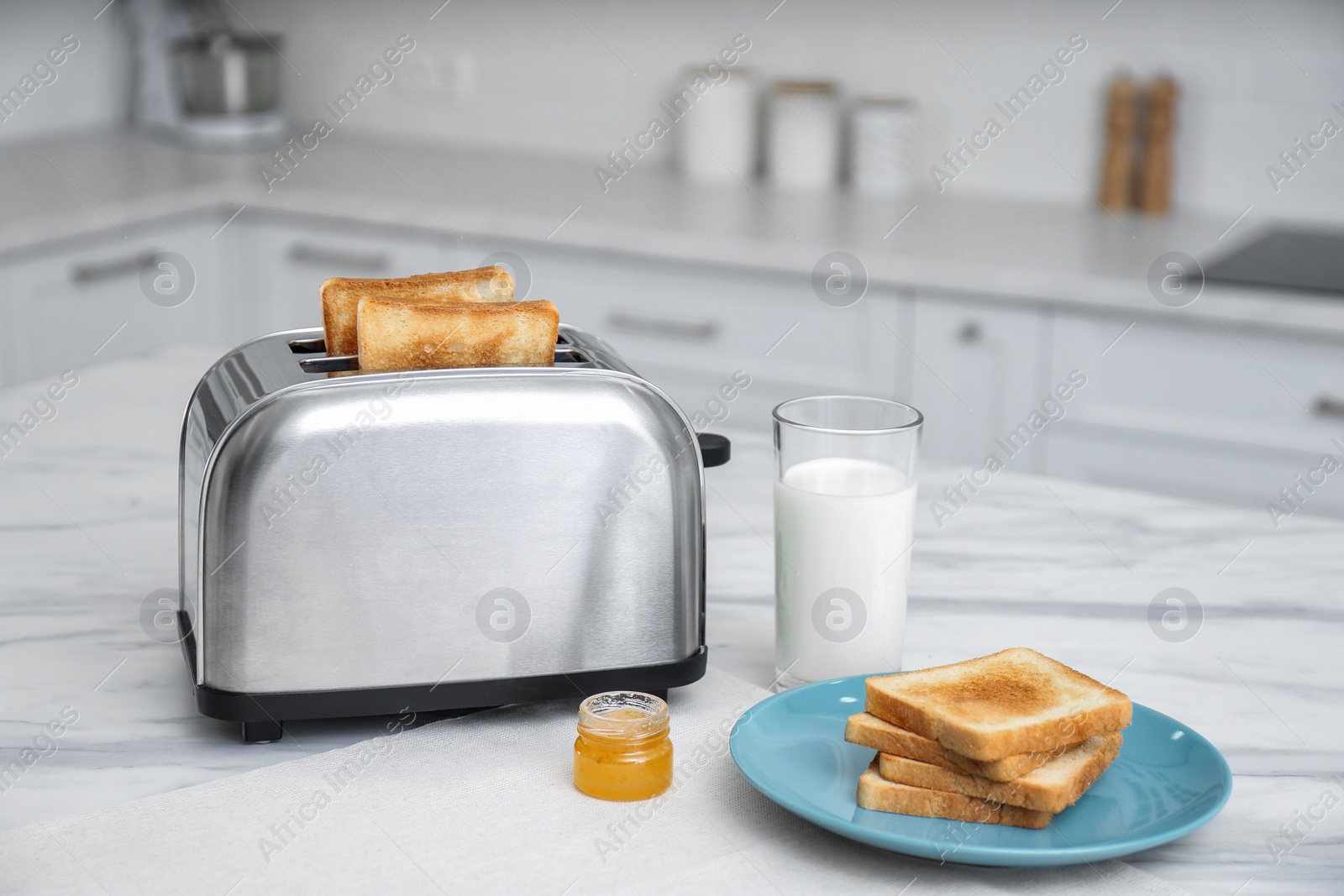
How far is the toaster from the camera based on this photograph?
84cm

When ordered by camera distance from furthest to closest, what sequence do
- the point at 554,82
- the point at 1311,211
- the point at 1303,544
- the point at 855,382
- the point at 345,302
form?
the point at 554,82
the point at 1311,211
the point at 855,382
the point at 1303,544
the point at 345,302

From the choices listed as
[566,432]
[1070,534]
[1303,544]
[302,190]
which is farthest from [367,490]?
[302,190]

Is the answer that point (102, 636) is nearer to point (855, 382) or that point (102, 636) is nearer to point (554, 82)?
point (855, 382)

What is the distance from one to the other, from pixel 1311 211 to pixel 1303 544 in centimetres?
152

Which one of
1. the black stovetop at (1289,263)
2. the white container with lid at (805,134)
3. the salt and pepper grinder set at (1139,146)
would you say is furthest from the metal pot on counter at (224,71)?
the black stovetop at (1289,263)

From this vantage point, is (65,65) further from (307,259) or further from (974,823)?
(974,823)

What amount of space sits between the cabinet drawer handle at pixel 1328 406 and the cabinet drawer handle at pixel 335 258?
5.19ft

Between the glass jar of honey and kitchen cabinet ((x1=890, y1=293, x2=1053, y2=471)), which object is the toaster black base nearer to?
the glass jar of honey

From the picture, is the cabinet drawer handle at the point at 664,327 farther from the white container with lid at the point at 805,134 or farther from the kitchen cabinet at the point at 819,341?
the white container with lid at the point at 805,134

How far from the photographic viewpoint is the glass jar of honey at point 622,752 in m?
0.81

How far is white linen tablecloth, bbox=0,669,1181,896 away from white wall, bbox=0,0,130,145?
272 cm

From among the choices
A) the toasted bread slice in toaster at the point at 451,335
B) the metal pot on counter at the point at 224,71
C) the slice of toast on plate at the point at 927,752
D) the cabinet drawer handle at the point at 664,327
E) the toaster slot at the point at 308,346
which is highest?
the metal pot on counter at the point at 224,71

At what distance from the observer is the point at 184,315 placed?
277 centimetres

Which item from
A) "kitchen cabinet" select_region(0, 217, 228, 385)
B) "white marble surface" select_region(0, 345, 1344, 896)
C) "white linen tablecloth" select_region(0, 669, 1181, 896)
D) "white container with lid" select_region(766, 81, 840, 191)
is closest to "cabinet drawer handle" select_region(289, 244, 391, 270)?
"kitchen cabinet" select_region(0, 217, 228, 385)
